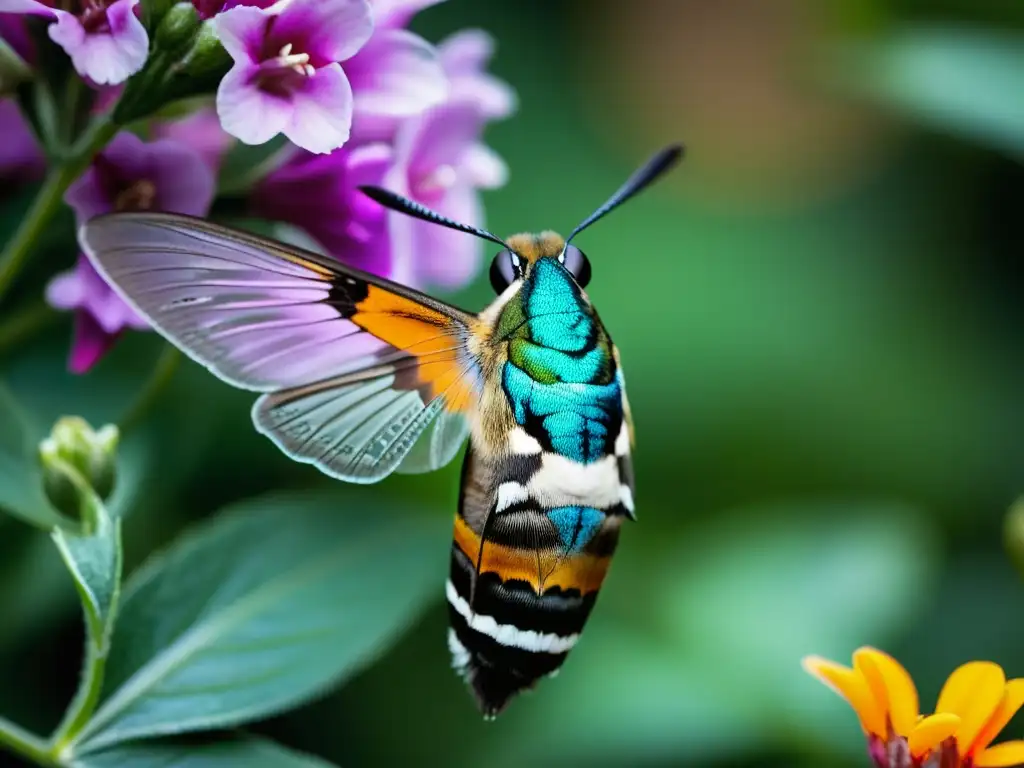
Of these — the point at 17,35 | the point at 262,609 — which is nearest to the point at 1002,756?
the point at 262,609

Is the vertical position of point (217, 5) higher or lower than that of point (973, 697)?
higher

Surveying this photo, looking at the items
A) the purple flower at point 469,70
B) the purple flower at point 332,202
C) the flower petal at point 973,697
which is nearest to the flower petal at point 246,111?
the purple flower at point 332,202

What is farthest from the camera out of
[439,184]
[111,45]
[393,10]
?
[439,184]

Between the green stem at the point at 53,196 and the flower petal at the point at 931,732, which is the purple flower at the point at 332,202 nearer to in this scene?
the green stem at the point at 53,196

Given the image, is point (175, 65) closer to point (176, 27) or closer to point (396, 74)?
point (176, 27)

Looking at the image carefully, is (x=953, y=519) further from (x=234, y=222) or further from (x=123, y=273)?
(x=123, y=273)

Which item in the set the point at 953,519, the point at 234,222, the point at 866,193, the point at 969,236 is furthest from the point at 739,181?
the point at 234,222
